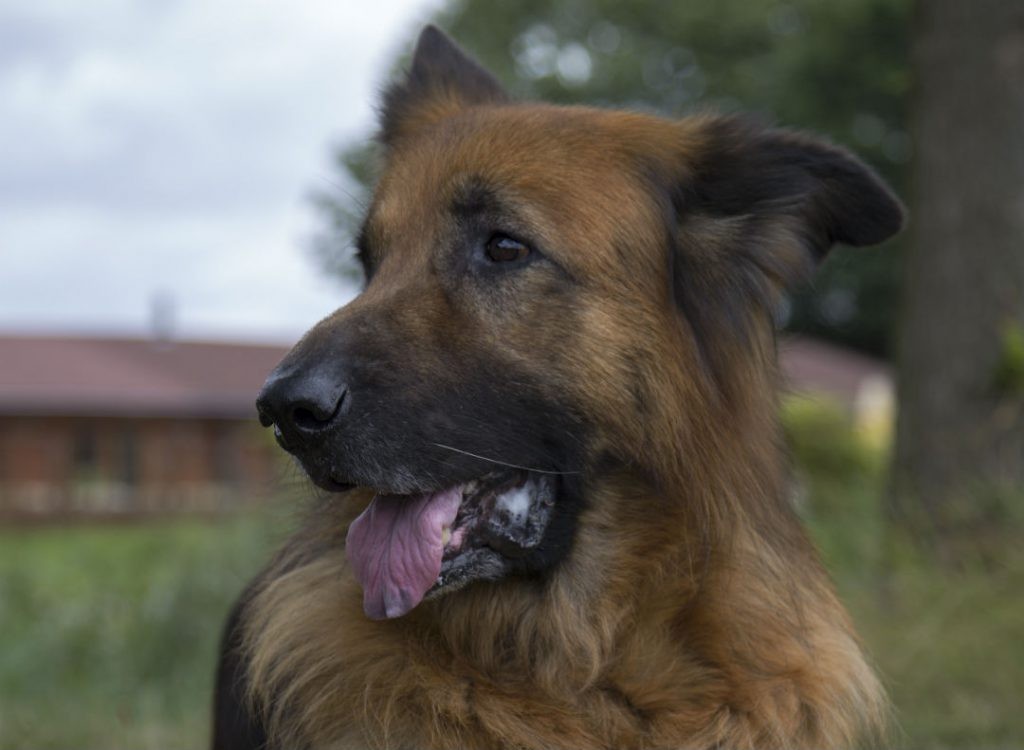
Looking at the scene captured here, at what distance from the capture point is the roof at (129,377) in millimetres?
29984

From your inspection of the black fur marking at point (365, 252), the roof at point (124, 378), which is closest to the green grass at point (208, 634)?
the black fur marking at point (365, 252)

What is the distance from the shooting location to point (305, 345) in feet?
10.2

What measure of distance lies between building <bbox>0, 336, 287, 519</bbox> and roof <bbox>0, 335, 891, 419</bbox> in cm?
3

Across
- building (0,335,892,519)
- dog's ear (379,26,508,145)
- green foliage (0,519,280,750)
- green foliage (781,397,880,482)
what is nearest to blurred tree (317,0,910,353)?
building (0,335,892,519)

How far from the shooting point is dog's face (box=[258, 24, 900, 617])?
3.12m

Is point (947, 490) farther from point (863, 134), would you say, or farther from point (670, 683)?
point (863, 134)

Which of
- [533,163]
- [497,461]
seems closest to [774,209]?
[533,163]

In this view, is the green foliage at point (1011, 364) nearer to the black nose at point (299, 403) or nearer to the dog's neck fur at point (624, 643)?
the dog's neck fur at point (624, 643)

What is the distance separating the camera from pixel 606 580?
338 cm

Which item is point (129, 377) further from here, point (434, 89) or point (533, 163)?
point (533, 163)

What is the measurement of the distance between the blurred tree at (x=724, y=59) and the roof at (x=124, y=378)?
4663 millimetres

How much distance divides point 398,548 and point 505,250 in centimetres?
88

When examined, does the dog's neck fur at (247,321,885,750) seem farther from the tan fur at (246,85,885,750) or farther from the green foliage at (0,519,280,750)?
the green foliage at (0,519,280,750)

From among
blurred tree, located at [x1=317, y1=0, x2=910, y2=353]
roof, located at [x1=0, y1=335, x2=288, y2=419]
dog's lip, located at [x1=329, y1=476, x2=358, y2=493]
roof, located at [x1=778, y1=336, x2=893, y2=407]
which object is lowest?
roof, located at [x1=0, y1=335, x2=288, y2=419]
